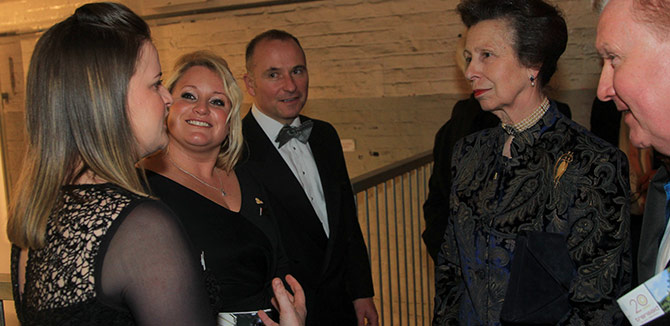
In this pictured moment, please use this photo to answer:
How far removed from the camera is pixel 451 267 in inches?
78.8

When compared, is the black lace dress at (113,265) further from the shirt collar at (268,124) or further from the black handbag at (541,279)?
the shirt collar at (268,124)

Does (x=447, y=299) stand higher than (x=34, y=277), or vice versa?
(x=34, y=277)

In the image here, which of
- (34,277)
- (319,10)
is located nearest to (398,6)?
(319,10)

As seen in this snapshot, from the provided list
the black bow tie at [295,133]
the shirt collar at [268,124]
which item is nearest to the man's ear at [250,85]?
the shirt collar at [268,124]

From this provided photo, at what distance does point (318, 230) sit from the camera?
248 centimetres

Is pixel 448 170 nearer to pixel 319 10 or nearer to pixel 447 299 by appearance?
pixel 447 299

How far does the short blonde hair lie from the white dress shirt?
0.28 m

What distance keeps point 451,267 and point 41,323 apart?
1.34 m

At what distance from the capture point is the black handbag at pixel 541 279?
5.35ft

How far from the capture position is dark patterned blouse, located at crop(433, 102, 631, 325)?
1.62 meters

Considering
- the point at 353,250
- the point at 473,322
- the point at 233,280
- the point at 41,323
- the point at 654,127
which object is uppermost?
the point at 654,127

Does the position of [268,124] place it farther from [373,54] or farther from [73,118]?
[373,54]

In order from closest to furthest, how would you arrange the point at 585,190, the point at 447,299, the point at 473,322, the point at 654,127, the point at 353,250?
the point at 654,127
the point at 585,190
the point at 473,322
the point at 447,299
the point at 353,250

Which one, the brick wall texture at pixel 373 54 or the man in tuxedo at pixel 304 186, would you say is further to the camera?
the brick wall texture at pixel 373 54
